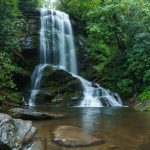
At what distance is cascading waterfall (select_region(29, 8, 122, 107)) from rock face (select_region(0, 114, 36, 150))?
506 inches

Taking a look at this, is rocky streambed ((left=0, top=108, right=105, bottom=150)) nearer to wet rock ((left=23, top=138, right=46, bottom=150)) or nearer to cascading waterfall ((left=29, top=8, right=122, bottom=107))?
wet rock ((left=23, top=138, right=46, bottom=150))

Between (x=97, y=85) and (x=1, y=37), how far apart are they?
7940 millimetres

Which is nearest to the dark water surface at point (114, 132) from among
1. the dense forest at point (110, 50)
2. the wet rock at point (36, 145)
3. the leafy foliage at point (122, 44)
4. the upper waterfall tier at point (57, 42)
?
the wet rock at point (36, 145)

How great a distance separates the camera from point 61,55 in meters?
28.4

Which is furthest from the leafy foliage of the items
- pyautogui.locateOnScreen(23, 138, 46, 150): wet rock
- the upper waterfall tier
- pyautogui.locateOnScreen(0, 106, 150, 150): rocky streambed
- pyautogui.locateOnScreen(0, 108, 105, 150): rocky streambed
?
pyautogui.locateOnScreen(23, 138, 46, 150): wet rock

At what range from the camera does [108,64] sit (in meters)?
25.4

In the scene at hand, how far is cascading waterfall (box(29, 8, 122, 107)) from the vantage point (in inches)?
884

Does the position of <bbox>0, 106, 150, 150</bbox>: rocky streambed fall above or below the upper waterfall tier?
below

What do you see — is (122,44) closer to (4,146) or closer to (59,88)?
(59,88)

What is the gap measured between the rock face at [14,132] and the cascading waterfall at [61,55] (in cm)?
1285

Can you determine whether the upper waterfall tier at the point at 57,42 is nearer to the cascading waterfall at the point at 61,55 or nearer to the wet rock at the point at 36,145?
the cascading waterfall at the point at 61,55

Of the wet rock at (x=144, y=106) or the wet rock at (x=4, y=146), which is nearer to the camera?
the wet rock at (x=4, y=146)

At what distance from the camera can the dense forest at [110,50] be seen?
2114cm

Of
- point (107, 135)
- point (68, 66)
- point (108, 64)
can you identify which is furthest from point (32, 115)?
point (68, 66)
